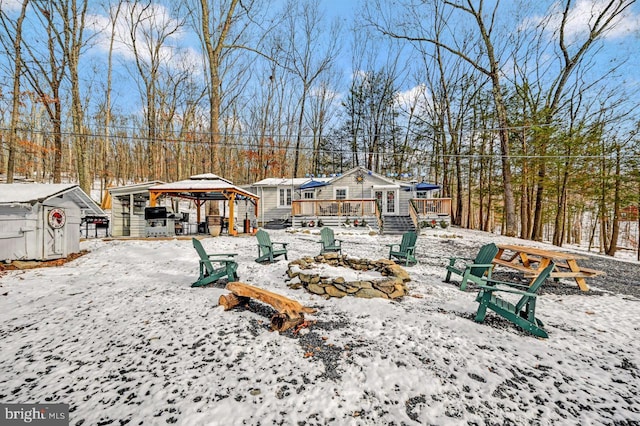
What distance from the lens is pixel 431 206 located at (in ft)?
46.8

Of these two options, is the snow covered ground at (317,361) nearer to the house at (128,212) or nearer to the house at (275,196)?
the house at (128,212)

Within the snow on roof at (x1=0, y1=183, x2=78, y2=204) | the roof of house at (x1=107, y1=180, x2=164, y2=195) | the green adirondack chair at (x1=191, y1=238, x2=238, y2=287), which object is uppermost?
the roof of house at (x1=107, y1=180, x2=164, y2=195)

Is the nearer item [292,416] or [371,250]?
[292,416]

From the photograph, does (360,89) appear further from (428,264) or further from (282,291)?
(282,291)

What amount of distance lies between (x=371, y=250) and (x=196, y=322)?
6485mm

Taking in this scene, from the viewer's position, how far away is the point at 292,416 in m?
1.76

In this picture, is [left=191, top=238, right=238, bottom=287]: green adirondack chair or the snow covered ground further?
[left=191, top=238, right=238, bottom=287]: green adirondack chair

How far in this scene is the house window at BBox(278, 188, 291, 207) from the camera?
62.5 ft

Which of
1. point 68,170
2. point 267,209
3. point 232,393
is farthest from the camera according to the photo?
point 68,170

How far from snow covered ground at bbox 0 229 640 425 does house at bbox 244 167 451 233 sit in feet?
32.2

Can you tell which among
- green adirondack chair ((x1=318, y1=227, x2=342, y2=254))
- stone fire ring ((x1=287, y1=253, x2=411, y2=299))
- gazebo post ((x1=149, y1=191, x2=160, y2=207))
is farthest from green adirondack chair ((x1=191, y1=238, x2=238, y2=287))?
gazebo post ((x1=149, y1=191, x2=160, y2=207))

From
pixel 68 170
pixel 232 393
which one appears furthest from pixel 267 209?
pixel 68 170

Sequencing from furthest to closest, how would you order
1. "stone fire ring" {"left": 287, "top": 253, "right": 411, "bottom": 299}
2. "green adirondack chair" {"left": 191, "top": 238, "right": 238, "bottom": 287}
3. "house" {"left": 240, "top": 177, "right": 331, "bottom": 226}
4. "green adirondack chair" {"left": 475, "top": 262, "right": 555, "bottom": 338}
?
"house" {"left": 240, "top": 177, "right": 331, "bottom": 226}, "green adirondack chair" {"left": 191, "top": 238, "right": 238, "bottom": 287}, "stone fire ring" {"left": 287, "top": 253, "right": 411, "bottom": 299}, "green adirondack chair" {"left": 475, "top": 262, "right": 555, "bottom": 338}

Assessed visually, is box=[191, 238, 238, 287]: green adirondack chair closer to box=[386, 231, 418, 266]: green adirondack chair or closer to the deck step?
box=[386, 231, 418, 266]: green adirondack chair
